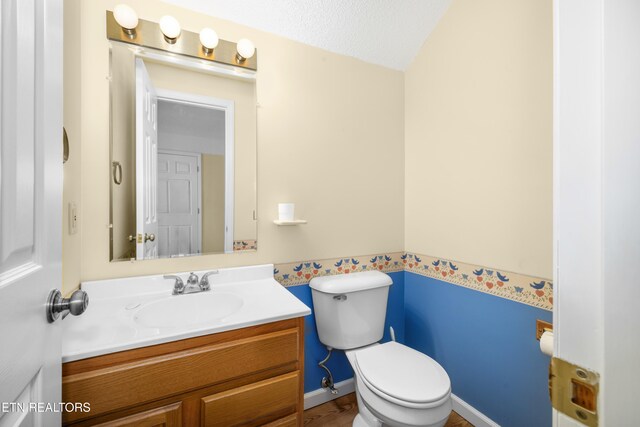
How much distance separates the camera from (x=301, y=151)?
162 cm

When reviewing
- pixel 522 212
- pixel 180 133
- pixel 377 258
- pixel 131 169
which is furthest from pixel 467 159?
pixel 131 169

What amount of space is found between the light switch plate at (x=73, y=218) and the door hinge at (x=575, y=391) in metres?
1.46

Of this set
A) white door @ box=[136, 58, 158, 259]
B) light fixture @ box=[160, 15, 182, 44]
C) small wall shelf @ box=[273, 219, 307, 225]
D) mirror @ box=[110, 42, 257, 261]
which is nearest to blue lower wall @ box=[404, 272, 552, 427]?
small wall shelf @ box=[273, 219, 307, 225]

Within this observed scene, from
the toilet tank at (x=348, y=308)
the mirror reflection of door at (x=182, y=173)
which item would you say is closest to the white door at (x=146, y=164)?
the mirror reflection of door at (x=182, y=173)

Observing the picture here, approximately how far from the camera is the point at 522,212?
1.29 metres

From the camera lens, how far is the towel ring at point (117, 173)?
4.05ft

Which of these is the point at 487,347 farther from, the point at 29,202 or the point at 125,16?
A: the point at 125,16

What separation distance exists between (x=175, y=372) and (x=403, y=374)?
2.99 ft

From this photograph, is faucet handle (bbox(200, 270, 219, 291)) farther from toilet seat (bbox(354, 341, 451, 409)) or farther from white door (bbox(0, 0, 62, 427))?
toilet seat (bbox(354, 341, 451, 409))

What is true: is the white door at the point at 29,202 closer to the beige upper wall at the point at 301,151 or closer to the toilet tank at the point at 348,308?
the beige upper wall at the point at 301,151

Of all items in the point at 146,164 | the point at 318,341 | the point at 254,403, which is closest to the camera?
the point at 254,403

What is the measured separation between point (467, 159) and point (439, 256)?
0.59m

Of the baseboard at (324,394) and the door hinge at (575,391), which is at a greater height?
the door hinge at (575,391)

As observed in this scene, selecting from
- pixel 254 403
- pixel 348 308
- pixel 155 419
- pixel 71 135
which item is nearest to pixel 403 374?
pixel 348 308
